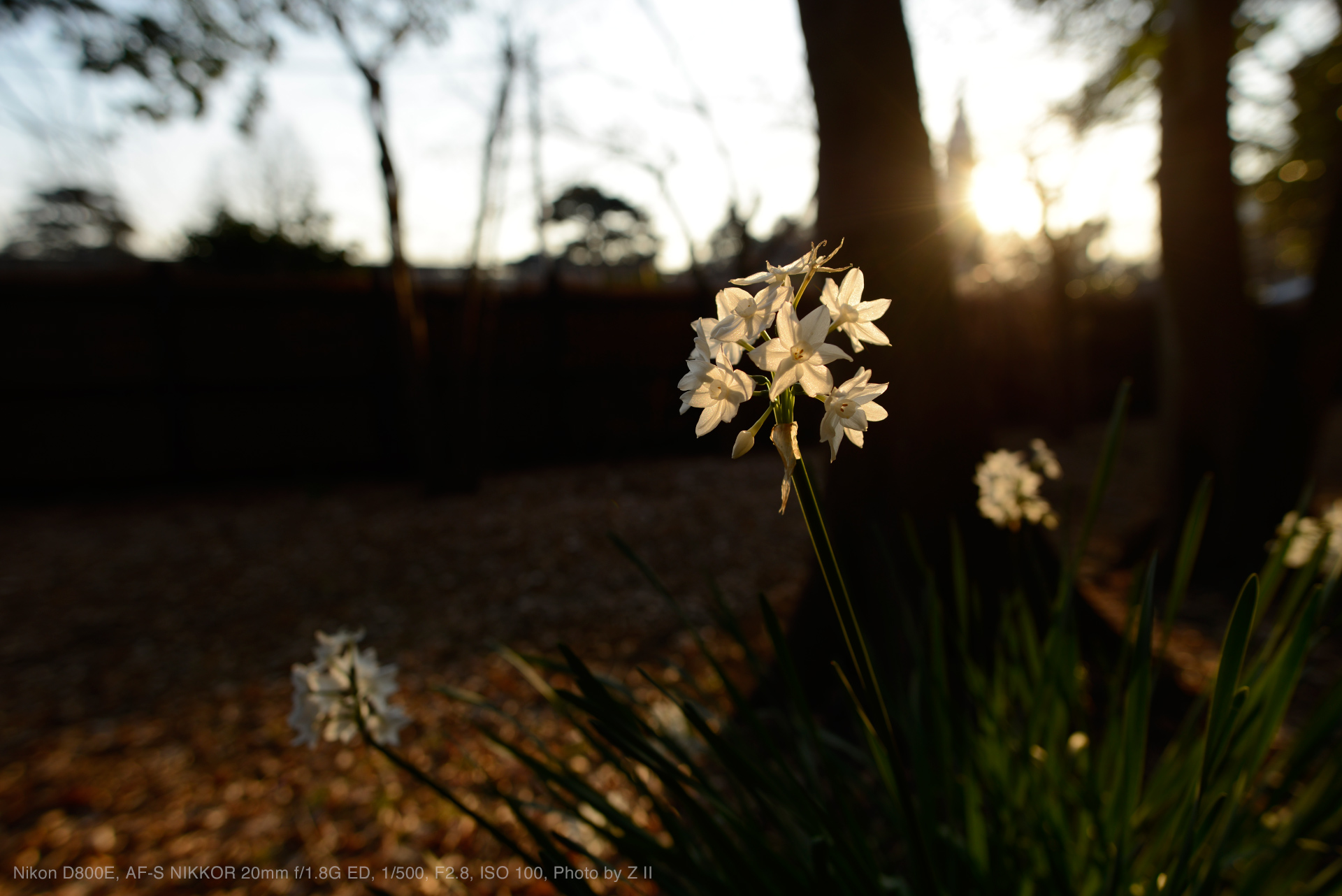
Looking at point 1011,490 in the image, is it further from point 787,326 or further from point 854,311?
point 787,326

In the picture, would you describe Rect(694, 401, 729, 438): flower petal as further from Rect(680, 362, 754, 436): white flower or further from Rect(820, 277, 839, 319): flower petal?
Rect(820, 277, 839, 319): flower petal

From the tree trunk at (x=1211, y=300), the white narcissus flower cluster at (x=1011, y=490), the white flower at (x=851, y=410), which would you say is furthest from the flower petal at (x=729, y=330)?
the tree trunk at (x=1211, y=300)

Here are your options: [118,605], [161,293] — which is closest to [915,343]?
[118,605]

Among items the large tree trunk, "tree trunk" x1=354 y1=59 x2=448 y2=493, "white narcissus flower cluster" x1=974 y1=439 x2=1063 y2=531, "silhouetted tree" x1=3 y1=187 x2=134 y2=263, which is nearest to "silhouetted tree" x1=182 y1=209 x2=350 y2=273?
"silhouetted tree" x1=3 y1=187 x2=134 y2=263

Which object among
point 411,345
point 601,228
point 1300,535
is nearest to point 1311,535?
point 1300,535

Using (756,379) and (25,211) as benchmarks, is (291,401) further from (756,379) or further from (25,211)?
(25,211)

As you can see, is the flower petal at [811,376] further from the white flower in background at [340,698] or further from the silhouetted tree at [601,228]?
the silhouetted tree at [601,228]
